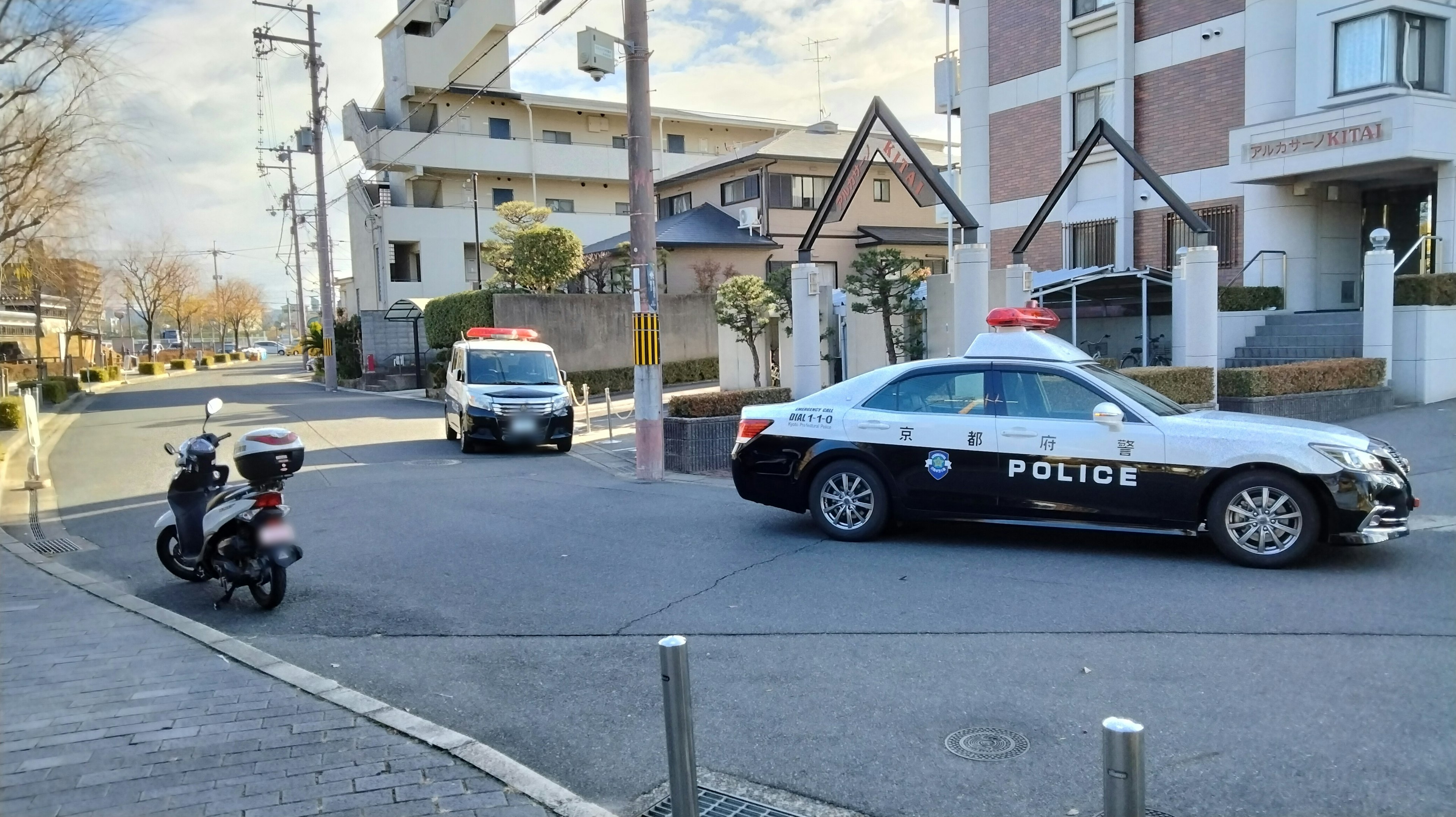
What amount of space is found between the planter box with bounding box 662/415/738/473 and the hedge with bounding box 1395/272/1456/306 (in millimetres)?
10731

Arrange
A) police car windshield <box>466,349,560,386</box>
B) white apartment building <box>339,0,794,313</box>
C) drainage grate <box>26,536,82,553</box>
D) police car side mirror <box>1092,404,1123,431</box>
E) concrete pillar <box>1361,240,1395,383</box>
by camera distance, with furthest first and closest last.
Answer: white apartment building <box>339,0,794,313</box> → police car windshield <box>466,349,560,386</box> → concrete pillar <box>1361,240,1395,383</box> → drainage grate <box>26,536,82,553</box> → police car side mirror <box>1092,404,1123,431</box>

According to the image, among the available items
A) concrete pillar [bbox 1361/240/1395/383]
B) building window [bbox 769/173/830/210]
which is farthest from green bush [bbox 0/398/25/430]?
concrete pillar [bbox 1361/240/1395/383]

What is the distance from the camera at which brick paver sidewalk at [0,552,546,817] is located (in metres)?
3.80

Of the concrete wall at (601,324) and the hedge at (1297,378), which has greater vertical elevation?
the concrete wall at (601,324)

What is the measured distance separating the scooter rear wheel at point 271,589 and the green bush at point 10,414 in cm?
1526

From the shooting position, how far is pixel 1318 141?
16938 mm

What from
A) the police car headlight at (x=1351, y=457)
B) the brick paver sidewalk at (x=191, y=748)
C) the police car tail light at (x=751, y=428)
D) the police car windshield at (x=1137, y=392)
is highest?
the police car windshield at (x=1137, y=392)

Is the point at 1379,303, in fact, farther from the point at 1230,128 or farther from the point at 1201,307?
the point at 1230,128

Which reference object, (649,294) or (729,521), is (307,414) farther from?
(729,521)

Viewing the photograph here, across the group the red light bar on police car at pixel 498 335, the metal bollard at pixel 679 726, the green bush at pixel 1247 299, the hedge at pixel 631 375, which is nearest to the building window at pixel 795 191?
the hedge at pixel 631 375

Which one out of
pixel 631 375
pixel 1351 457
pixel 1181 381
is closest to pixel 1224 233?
pixel 1181 381

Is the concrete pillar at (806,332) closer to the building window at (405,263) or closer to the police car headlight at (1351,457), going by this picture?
the police car headlight at (1351,457)

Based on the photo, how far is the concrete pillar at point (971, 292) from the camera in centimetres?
1321

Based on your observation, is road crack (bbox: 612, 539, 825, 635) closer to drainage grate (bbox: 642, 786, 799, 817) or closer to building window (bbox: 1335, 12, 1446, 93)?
drainage grate (bbox: 642, 786, 799, 817)
